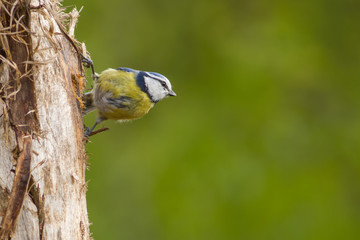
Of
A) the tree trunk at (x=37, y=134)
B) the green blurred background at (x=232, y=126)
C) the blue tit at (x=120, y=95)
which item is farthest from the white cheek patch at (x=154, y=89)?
the green blurred background at (x=232, y=126)

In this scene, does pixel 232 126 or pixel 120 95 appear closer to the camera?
pixel 120 95

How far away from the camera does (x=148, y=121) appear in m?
6.98

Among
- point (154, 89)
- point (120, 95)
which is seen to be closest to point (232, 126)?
point (154, 89)

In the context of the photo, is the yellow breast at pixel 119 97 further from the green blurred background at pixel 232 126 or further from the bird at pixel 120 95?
the green blurred background at pixel 232 126

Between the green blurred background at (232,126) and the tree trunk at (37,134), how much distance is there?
2.94m

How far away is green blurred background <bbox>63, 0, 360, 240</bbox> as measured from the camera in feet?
19.1

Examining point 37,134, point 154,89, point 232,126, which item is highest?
point 37,134

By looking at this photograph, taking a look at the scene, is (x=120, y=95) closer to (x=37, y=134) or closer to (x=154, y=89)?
(x=154, y=89)

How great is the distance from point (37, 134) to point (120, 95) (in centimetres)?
122

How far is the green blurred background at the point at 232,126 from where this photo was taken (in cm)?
584

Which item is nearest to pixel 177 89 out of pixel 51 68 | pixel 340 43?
pixel 340 43

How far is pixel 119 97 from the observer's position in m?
3.55

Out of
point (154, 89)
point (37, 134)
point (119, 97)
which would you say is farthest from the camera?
point (154, 89)

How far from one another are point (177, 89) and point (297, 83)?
1.40 m
